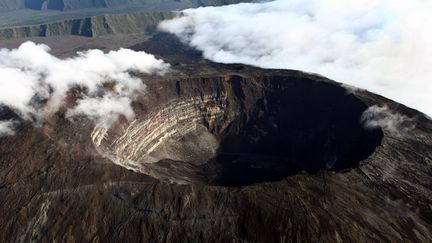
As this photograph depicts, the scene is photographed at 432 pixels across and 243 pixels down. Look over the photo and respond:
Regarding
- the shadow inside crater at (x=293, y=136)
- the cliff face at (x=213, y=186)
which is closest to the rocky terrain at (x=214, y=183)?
the cliff face at (x=213, y=186)

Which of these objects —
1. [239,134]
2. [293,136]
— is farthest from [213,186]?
[239,134]

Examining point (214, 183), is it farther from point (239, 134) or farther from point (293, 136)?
point (293, 136)

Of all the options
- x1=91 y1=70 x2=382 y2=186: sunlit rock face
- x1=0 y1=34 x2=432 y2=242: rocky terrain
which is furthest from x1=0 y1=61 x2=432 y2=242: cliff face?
x1=91 y1=70 x2=382 y2=186: sunlit rock face

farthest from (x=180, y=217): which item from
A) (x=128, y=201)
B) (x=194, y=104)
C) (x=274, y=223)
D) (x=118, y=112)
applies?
(x=194, y=104)

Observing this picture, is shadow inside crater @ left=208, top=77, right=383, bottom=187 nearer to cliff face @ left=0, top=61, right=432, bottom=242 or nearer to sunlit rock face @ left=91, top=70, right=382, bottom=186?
sunlit rock face @ left=91, top=70, right=382, bottom=186

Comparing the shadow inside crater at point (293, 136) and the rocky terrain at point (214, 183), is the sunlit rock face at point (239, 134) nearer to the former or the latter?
the shadow inside crater at point (293, 136)
